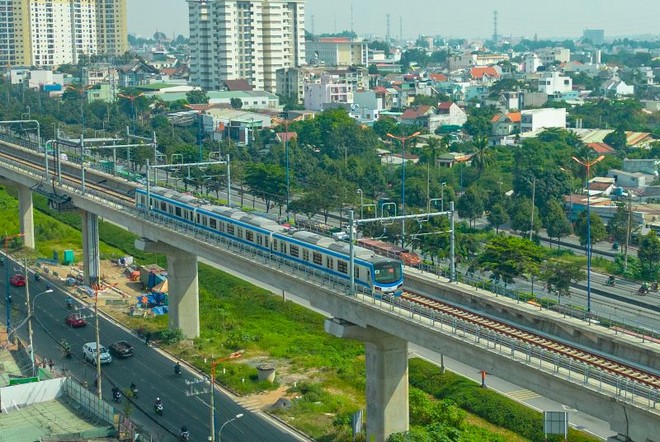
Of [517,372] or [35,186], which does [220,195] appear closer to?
[35,186]

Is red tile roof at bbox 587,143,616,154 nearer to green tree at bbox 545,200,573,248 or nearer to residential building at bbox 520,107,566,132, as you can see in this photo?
residential building at bbox 520,107,566,132

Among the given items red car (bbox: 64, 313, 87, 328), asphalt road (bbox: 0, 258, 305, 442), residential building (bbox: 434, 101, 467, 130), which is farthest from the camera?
residential building (bbox: 434, 101, 467, 130)

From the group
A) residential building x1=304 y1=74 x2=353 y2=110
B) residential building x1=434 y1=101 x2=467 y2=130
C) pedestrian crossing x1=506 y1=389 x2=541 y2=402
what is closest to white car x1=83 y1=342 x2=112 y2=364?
pedestrian crossing x1=506 y1=389 x2=541 y2=402

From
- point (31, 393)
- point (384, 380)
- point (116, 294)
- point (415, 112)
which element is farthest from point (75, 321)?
point (415, 112)

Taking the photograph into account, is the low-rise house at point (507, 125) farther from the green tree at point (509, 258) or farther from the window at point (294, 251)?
the window at point (294, 251)

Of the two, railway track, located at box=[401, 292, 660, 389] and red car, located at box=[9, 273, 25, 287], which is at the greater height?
railway track, located at box=[401, 292, 660, 389]

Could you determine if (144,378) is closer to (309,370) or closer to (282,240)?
(309,370)
